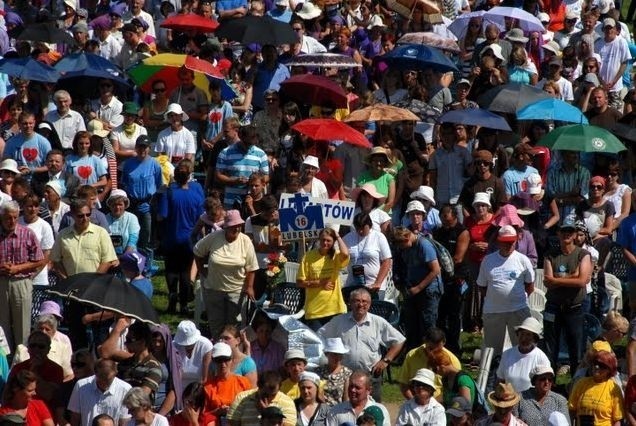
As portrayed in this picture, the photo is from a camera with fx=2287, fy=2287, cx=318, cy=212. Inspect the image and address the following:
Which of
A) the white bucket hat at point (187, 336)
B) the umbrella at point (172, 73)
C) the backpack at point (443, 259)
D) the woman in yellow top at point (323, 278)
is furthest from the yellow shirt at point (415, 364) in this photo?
the umbrella at point (172, 73)

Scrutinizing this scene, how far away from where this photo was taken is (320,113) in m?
27.4

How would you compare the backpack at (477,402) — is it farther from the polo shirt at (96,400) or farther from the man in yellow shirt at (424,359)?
the polo shirt at (96,400)

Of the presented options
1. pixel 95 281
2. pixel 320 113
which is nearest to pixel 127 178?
pixel 320 113

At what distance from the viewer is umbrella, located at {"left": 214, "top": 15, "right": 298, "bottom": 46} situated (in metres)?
28.8

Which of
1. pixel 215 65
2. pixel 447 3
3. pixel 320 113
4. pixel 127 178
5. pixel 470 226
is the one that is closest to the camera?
pixel 470 226

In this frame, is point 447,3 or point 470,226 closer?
point 470,226

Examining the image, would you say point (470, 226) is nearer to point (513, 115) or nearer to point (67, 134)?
point (513, 115)

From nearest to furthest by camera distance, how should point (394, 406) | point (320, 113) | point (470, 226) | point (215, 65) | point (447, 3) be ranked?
point (394, 406), point (470, 226), point (320, 113), point (215, 65), point (447, 3)

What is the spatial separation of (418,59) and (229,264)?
640 cm

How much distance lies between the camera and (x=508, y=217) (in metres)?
23.2

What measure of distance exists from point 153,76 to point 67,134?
61.4 inches

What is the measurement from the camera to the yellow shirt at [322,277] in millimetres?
22109

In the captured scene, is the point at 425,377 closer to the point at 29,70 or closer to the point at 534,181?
the point at 534,181

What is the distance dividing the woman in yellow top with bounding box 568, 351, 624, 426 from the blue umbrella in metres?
8.76
